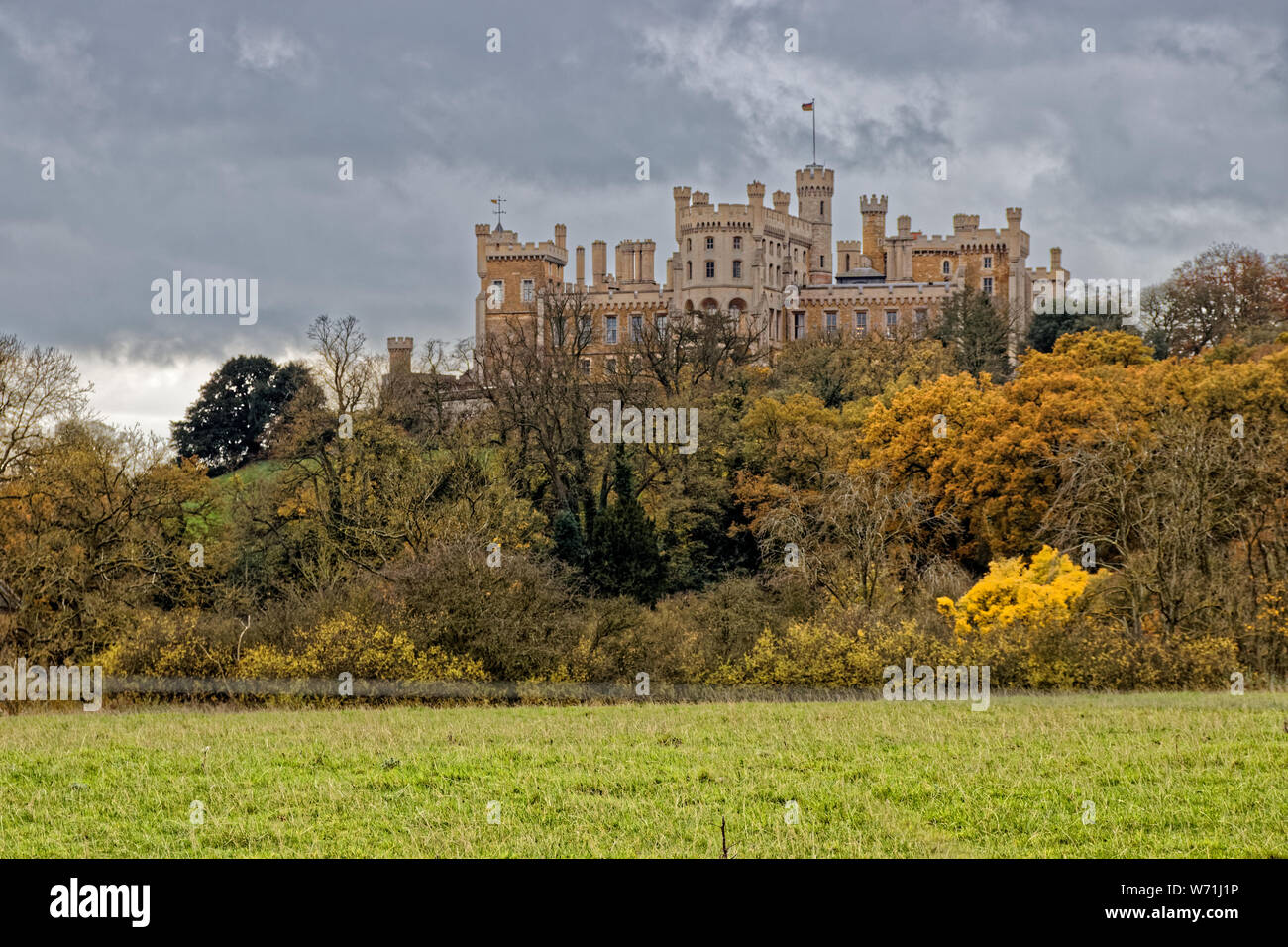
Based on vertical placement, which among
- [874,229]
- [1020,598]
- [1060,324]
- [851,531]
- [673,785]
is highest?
[874,229]

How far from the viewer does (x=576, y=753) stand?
17.5m

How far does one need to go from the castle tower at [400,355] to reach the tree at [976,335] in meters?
22.0

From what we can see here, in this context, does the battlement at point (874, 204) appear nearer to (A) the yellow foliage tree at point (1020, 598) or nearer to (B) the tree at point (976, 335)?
(B) the tree at point (976, 335)

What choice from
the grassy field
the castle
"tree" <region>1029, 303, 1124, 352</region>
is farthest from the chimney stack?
the grassy field

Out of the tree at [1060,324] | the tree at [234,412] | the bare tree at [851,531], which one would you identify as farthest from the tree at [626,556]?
the tree at [234,412]

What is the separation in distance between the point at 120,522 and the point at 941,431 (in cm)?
2090

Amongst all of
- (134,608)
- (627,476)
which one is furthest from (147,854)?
(627,476)

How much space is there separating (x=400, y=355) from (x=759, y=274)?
29598mm

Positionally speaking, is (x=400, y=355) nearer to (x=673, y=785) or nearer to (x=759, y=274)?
(x=759, y=274)

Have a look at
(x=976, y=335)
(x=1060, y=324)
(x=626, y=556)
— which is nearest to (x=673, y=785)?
(x=626, y=556)

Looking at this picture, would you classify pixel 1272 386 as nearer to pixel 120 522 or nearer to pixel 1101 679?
pixel 1101 679

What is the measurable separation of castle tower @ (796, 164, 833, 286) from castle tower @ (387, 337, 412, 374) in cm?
3607

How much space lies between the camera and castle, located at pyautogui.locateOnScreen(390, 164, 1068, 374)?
93.2m

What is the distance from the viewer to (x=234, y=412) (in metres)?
78.1
